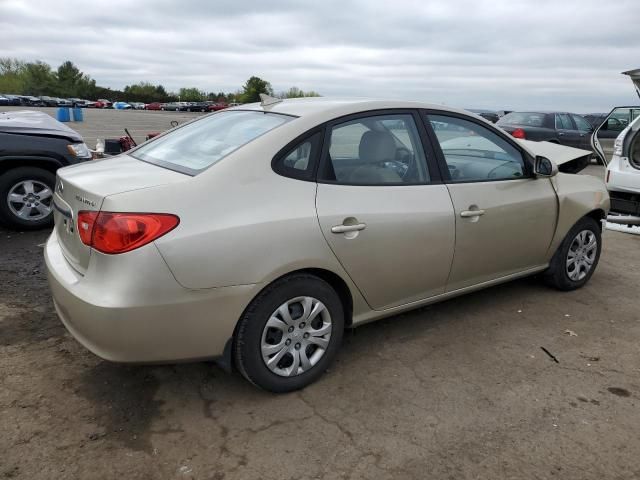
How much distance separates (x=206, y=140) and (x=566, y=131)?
13.3 metres

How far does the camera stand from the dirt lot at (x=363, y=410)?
2467 mm

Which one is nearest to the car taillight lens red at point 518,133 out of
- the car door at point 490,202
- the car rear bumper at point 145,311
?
the car door at point 490,202

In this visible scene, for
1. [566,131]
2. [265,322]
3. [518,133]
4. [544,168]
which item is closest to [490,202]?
[544,168]

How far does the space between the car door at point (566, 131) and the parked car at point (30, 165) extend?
1199cm

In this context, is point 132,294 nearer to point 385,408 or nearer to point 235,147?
point 235,147

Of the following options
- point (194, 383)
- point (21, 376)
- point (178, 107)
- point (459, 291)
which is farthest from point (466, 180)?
point (178, 107)

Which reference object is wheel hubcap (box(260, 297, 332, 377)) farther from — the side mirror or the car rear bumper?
the side mirror

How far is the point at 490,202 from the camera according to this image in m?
3.70

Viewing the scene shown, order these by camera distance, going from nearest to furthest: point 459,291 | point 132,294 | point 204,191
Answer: point 132,294 < point 204,191 < point 459,291

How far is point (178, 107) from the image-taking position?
74250mm

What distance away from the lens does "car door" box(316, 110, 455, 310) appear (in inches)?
119

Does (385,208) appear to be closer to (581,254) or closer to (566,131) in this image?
(581,254)

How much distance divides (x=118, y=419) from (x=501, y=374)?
2189mm

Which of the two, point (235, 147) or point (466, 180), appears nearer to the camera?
point (235, 147)
